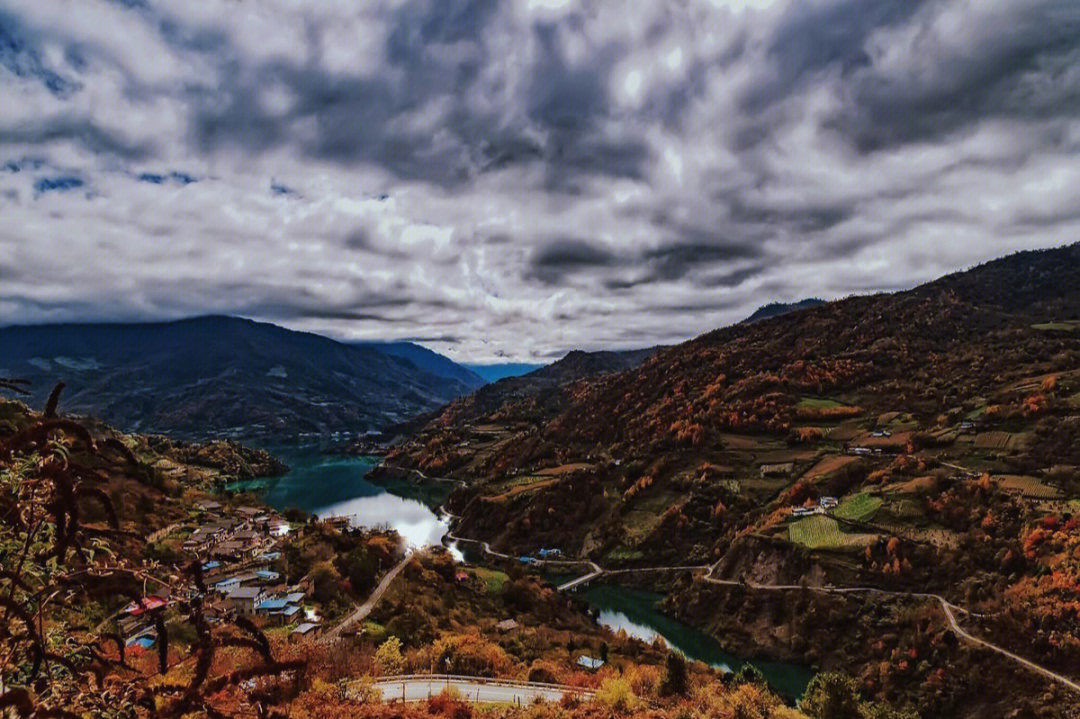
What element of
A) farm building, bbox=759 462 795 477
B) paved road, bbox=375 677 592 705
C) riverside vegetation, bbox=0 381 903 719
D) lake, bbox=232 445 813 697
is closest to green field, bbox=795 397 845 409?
farm building, bbox=759 462 795 477

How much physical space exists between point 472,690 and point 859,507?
80092 millimetres

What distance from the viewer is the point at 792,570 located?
85000mm

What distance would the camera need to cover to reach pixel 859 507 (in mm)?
93250

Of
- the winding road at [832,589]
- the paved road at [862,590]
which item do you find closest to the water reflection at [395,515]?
the winding road at [832,589]

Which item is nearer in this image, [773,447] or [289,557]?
[289,557]

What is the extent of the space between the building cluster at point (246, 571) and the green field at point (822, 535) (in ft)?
233

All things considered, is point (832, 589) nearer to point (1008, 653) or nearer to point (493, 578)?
point (1008, 653)

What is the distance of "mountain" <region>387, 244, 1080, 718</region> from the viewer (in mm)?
61375

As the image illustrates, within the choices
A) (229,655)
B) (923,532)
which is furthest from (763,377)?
(229,655)

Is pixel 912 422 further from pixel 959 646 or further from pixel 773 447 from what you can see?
pixel 959 646

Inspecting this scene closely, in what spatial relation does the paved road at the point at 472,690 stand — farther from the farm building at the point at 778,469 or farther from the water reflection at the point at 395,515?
the farm building at the point at 778,469

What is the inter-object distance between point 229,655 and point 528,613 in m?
44.8

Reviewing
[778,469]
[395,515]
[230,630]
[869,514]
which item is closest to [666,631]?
[869,514]

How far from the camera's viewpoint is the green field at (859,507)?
90.4m
